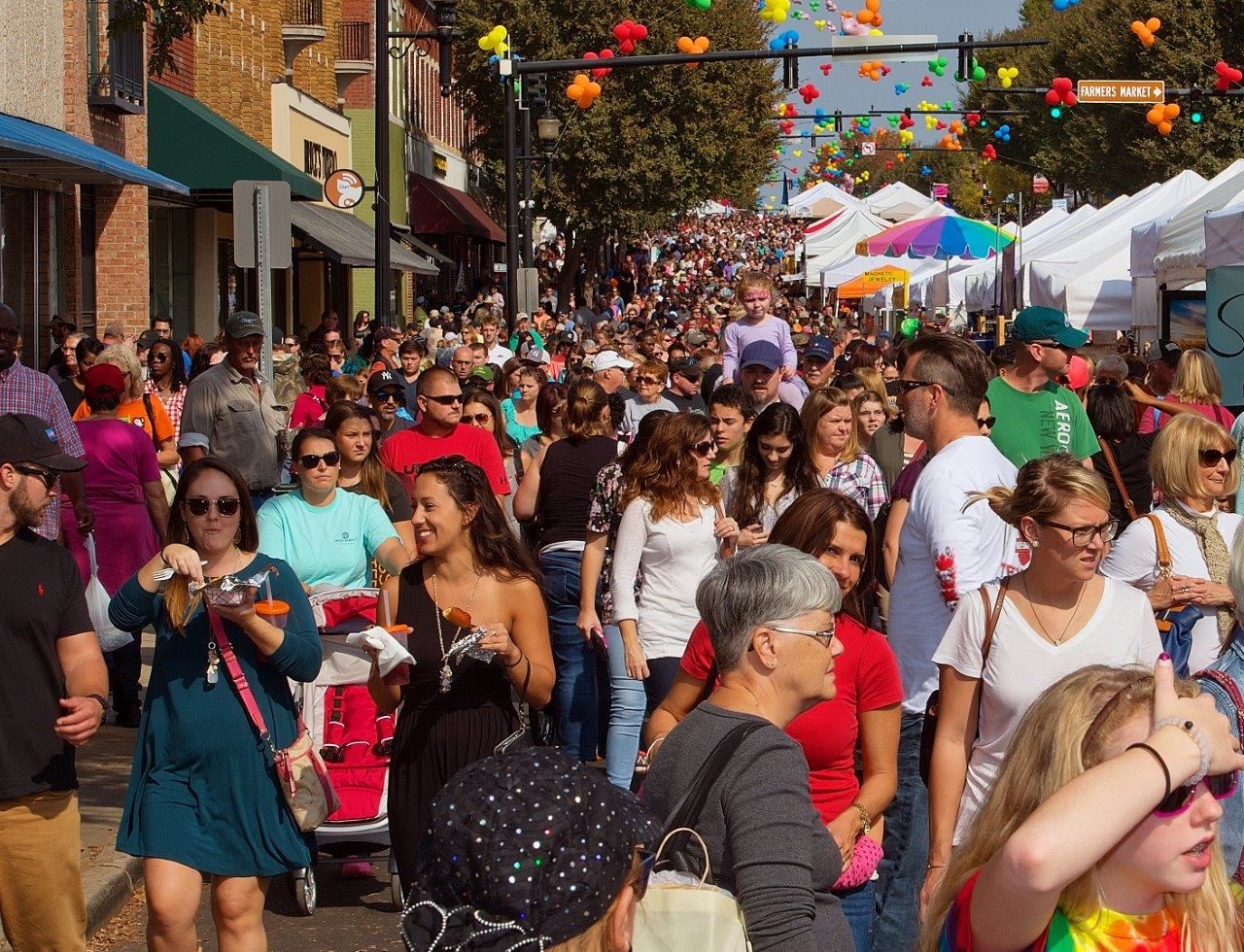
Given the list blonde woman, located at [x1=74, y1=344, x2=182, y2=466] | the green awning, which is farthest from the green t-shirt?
the green awning

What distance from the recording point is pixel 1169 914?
296 cm

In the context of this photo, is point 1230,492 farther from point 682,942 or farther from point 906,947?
point 682,942

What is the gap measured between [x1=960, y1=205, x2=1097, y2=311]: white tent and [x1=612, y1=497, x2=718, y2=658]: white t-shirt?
798 inches

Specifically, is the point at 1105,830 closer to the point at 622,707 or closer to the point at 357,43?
the point at 622,707

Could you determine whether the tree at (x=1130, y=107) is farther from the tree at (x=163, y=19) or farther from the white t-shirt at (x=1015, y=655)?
the white t-shirt at (x=1015, y=655)

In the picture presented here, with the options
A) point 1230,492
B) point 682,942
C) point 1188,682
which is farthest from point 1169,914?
point 1230,492

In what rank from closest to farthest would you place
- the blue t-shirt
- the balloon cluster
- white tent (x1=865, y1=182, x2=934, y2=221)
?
the blue t-shirt → the balloon cluster → white tent (x1=865, y1=182, x2=934, y2=221)

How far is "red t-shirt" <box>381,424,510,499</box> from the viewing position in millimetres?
10078

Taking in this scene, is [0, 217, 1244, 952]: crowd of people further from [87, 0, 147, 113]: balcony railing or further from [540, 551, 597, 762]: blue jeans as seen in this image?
[87, 0, 147, 113]: balcony railing

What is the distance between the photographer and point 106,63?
22.4 m

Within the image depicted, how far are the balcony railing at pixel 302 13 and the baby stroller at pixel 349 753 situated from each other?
28.8 m

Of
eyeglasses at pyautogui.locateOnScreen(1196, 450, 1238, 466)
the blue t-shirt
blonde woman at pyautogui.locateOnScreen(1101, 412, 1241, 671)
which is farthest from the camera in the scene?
the blue t-shirt

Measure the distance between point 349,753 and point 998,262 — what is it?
23.3 metres

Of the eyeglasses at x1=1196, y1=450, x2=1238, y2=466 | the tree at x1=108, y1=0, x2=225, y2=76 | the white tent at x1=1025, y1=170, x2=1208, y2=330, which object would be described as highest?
the tree at x1=108, y1=0, x2=225, y2=76
